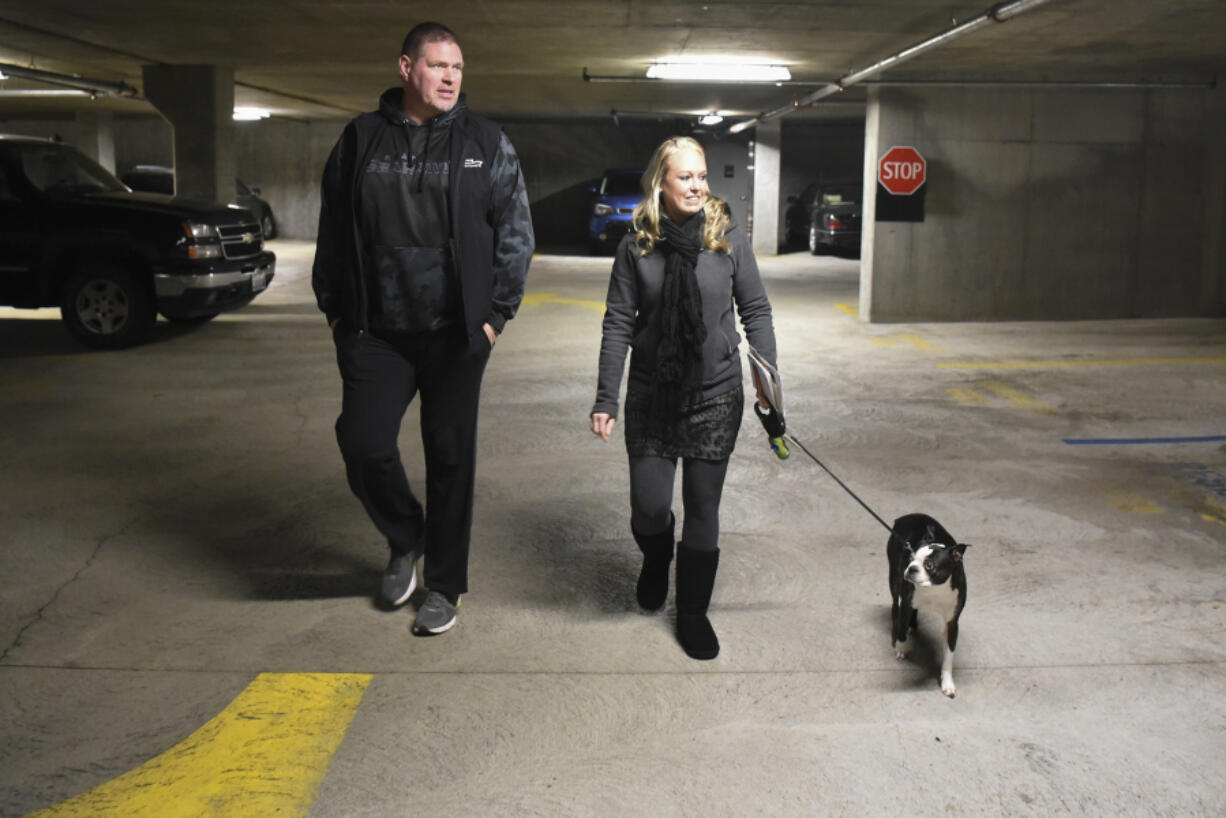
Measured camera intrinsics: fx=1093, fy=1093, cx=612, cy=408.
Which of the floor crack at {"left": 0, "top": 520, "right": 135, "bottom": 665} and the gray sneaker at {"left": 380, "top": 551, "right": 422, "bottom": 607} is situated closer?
the floor crack at {"left": 0, "top": 520, "right": 135, "bottom": 665}

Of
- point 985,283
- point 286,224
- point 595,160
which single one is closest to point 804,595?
point 985,283

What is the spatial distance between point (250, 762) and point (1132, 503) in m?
4.04

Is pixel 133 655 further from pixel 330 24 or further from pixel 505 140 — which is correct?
pixel 330 24

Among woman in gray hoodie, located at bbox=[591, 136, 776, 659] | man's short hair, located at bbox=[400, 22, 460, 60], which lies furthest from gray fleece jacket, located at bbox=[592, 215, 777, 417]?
man's short hair, located at bbox=[400, 22, 460, 60]

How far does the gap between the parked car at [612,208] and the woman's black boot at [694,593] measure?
1713cm

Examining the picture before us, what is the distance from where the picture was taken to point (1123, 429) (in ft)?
21.6

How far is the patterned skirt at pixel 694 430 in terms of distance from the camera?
132 inches

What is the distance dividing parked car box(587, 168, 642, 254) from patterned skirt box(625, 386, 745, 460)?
17064mm

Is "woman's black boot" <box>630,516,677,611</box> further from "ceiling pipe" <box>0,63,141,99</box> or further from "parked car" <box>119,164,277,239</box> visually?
"parked car" <box>119,164,277,239</box>

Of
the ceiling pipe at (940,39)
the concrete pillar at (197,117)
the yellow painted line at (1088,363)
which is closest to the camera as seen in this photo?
the ceiling pipe at (940,39)

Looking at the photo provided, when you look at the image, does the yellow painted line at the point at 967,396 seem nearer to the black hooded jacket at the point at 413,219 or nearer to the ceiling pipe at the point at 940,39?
the ceiling pipe at the point at 940,39

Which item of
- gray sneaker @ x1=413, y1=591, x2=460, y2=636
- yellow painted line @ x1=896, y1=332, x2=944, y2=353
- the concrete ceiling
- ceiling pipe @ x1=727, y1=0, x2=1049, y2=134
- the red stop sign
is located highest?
the concrete ceiling

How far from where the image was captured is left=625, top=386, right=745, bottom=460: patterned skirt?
3.36m

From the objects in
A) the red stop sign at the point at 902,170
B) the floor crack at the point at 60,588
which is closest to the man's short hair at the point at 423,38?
the floor crack at the point at 60,588
